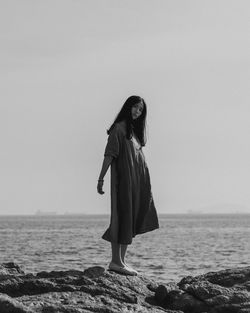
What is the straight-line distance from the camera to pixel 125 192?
477 inches

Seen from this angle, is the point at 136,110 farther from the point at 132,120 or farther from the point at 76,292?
the point at 76,292

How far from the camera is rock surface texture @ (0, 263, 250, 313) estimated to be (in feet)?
34.1

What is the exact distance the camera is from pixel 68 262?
127 feet

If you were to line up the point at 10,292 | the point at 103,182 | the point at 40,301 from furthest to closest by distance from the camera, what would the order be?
the point at 103,182, the point at 10,292, the point at 40,301

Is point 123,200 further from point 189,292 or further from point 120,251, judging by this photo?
point 189,292

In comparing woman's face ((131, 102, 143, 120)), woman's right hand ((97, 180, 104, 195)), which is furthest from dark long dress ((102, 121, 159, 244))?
woman's right hand ((97, 180, 104, 195))

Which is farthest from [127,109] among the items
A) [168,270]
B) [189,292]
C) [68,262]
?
[68,262]

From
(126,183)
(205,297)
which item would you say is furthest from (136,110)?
(205,297)

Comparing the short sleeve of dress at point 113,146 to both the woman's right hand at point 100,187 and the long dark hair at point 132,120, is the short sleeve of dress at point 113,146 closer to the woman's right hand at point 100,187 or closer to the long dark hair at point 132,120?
the long dark hair at point 132,120

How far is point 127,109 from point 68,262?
89.6 feet

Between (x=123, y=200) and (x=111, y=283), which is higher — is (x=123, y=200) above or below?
above

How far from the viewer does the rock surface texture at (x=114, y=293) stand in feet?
34.1

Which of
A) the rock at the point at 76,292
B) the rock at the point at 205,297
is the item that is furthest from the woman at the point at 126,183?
the rock at the point at 205,297

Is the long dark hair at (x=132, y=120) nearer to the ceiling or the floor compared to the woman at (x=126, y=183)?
nearer to the ceiling
